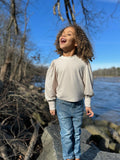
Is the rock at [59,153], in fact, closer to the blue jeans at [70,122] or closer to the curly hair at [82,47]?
the blue jeans at [70,122]

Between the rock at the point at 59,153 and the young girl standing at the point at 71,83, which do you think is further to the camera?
the rock at the point at 59,153

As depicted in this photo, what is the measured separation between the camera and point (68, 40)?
72.7 inches

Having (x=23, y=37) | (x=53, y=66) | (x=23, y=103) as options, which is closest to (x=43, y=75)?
(x=23, y=37)

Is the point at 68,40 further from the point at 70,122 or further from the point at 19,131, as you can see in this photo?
the point at 19,131

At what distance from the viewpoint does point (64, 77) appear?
72.6 inches

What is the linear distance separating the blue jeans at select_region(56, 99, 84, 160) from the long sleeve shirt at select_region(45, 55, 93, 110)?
0.09 metres

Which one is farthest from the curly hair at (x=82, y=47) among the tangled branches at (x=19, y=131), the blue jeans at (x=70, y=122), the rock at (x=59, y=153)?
A: the tangled branches at (x=19, y=131)

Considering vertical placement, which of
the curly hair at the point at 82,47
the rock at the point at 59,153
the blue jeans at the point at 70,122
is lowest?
the rock at the point at 59,153

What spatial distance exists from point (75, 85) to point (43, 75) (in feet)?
24.2

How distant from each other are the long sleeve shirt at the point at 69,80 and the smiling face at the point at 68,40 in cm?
12

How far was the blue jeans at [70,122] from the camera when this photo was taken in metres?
1.87

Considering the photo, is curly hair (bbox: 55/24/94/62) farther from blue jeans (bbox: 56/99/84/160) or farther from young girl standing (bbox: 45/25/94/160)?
blue jeans (bbox: 56/99/84/160)

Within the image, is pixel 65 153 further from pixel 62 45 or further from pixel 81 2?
pixel 81 2

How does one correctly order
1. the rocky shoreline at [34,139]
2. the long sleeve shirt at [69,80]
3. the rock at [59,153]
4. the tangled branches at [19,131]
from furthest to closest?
the tangled branches at [19,131]
the rocky shoreline at [34,139]
the rock at [59,153]
the long sleeve shirt at [69,80]
